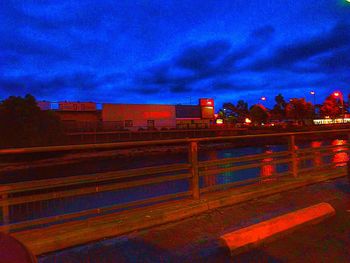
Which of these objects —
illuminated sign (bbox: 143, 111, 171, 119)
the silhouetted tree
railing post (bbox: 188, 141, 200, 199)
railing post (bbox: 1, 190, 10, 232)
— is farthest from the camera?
illuminated sign (bbox: 143, 111, 171, 119)

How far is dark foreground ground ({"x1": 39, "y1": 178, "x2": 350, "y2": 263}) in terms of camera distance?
4.04m

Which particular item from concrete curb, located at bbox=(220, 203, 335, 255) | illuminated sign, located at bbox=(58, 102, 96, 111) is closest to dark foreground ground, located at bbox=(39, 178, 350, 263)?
concrete curb, located at bbox=(220, 203, 335, 255)

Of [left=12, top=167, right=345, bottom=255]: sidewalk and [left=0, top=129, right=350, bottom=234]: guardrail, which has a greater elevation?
[left=0, top=129, right=350, bottom=234]: guardrail

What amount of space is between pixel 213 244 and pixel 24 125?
3506 centimetres

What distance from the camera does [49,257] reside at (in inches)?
160

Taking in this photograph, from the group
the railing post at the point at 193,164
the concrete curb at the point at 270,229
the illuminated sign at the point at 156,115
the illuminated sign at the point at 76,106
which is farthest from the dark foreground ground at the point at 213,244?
the illuminated sign at the point at 156,115

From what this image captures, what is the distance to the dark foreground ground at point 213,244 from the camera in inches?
159

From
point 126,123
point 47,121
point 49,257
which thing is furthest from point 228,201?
point 126,123

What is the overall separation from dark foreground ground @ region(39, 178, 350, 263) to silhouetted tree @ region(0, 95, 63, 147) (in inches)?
1321

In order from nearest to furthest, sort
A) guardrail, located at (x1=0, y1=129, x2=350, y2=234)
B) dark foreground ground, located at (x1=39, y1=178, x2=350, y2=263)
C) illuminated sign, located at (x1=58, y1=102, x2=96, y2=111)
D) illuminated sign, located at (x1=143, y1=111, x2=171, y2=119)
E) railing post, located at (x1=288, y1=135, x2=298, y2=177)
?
dark foreground ground, located at (x1=39, y1=178, x2=350, y2=263) → guardrail, located at (x1=0, y1=129, x2=350, y2=234) → railing post, located at (x1=288, y1=135, x2=298, y2=177) → illuminated sign, located at (x1=58, y1=102, x2=96, y2=111) → illuminated sign, located at (x1=143, y1=111, x2=171, y2=119)

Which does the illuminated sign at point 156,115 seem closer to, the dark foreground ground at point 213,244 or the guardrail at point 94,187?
the guardrail at point 94,187

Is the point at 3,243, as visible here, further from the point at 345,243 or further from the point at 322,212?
the point at 322,212

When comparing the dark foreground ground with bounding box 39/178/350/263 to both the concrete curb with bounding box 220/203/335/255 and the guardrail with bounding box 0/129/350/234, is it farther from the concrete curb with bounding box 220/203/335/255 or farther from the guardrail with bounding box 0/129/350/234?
the guardrail with bounding box 0/129/350/234

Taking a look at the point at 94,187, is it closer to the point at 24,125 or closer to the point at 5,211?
the point at 5,211
